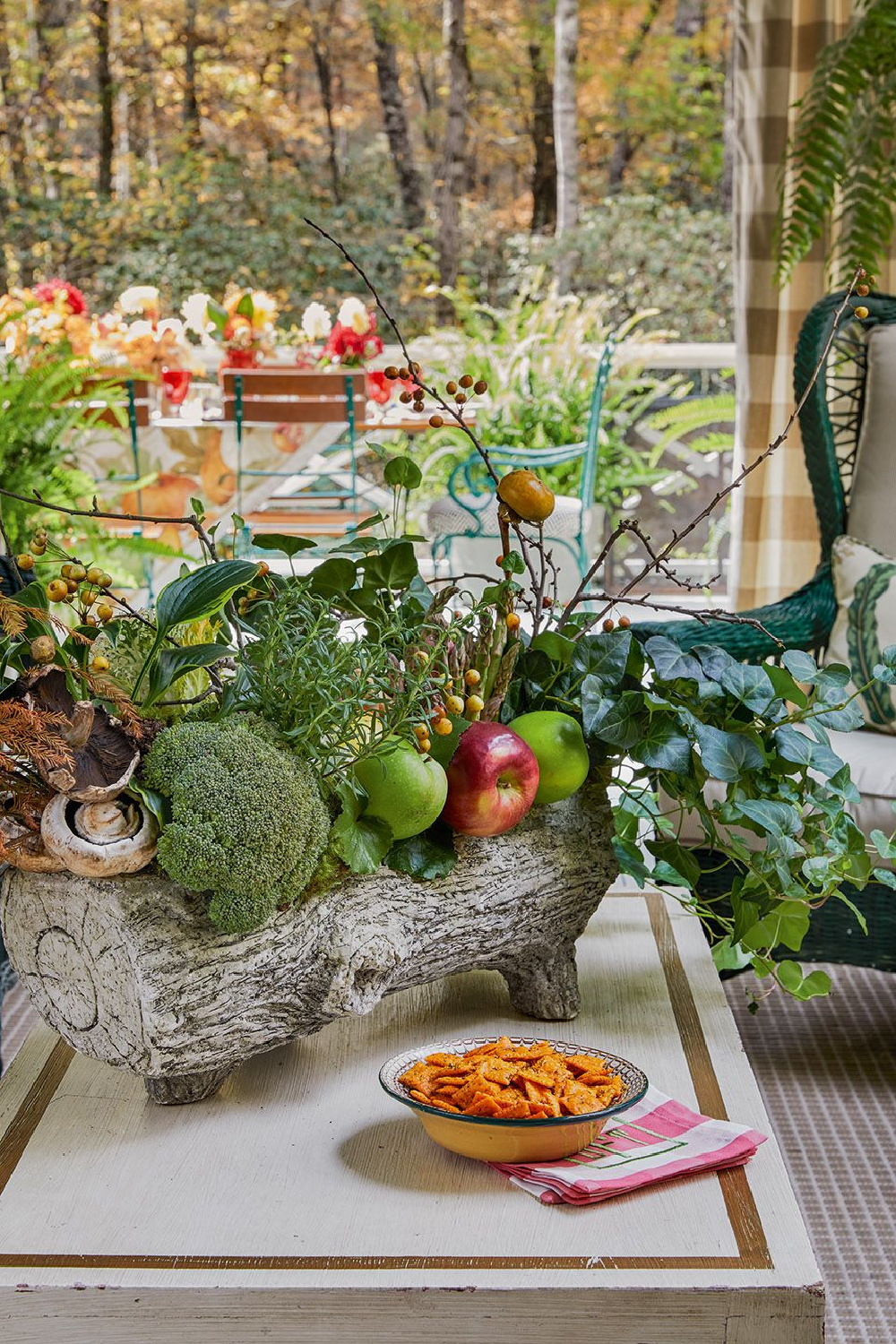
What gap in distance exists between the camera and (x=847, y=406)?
2.56 metres

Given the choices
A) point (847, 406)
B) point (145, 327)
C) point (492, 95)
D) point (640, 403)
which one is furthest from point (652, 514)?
point (492, 95)

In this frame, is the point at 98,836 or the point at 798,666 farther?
the point at 798,666

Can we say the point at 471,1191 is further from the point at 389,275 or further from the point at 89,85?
the point at 89,85

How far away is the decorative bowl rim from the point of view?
0.84 meters

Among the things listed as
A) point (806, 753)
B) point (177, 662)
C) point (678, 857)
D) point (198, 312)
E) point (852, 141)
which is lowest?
point (678, 857)

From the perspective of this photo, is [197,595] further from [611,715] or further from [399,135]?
[399,135]

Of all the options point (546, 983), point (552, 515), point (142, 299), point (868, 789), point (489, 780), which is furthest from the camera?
point (552, 515)

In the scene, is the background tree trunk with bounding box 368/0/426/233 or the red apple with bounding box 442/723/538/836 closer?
the red apple with bounding box 442/723/538/836

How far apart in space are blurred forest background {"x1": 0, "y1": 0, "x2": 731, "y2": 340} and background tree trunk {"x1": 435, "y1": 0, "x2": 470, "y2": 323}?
0.4 inches

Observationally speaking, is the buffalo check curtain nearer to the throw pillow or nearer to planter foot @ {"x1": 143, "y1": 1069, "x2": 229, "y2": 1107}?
→ the throw pillow

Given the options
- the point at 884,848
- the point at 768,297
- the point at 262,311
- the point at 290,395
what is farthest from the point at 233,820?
the point at 262,311

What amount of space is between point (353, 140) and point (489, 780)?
7.55 m

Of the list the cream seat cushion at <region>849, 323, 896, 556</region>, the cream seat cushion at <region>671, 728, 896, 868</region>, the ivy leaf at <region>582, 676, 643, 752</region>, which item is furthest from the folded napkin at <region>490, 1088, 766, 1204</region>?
the cream seat cushion at <region>849, 323, 896, 556</region>

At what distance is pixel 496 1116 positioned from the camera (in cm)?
85
